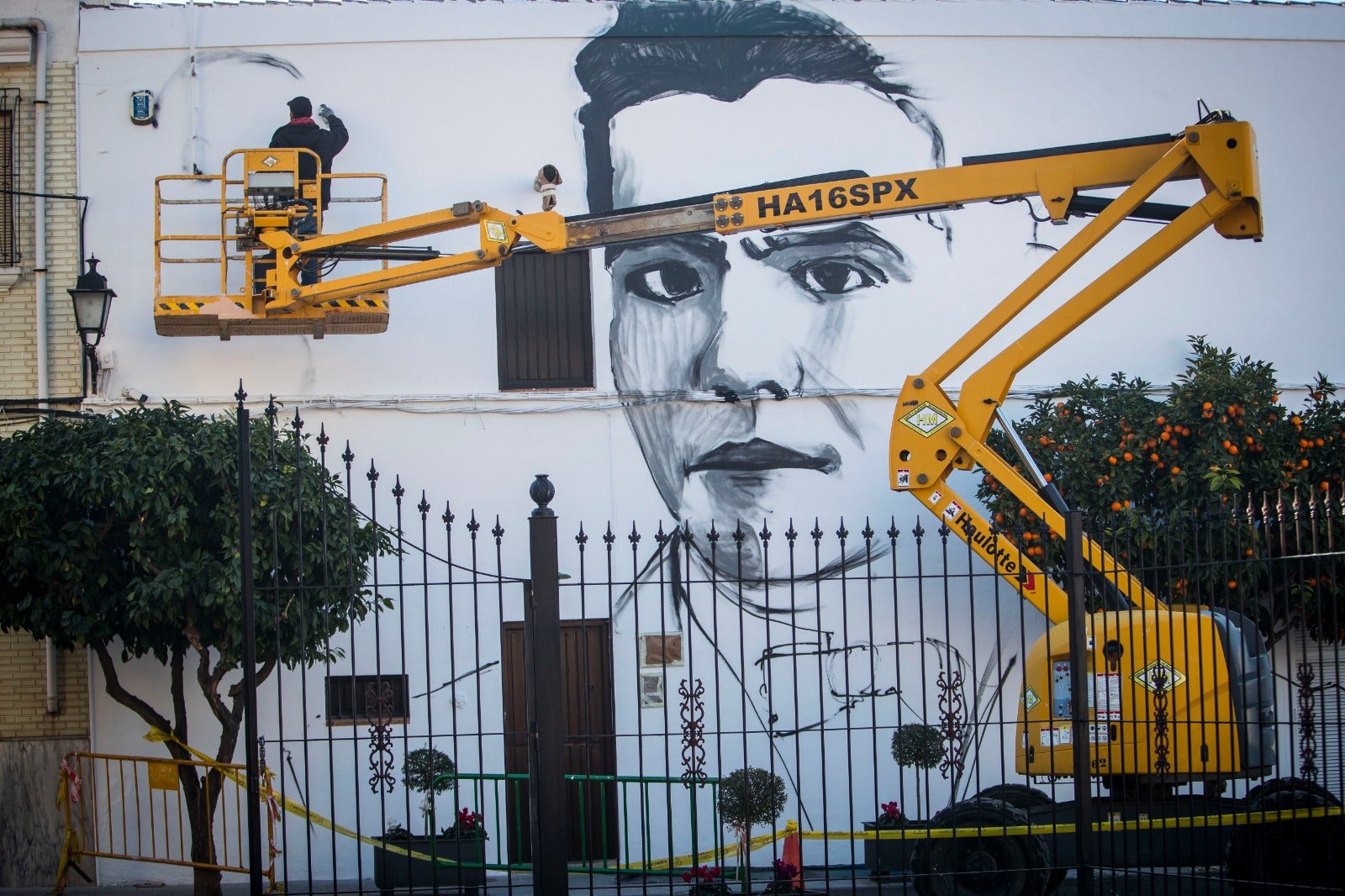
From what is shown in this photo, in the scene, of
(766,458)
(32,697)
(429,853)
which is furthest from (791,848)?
(32,697)

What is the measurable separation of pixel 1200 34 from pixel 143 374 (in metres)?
10.0

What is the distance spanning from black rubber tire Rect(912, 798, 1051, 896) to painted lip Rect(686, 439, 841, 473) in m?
4.27

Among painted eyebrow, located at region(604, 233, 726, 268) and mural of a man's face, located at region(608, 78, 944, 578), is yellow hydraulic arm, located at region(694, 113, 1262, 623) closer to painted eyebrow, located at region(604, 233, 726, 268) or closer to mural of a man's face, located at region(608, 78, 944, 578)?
mural of a man's face, located at region(608, 78, 944, 578)

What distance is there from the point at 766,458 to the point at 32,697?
6539 millimetres

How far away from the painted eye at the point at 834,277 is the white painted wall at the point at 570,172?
1.11 feet

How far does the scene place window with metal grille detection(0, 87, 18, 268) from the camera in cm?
1184

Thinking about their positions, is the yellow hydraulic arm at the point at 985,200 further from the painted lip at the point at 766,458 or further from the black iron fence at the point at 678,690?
the painted lip at the point at 766,458

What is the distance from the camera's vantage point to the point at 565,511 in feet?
39.6

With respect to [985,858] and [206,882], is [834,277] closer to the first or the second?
[985,858]

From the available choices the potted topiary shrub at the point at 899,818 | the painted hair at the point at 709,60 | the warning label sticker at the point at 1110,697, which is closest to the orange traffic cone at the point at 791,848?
the potted topiary shrub at the point at 899,818

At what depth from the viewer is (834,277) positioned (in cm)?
1237

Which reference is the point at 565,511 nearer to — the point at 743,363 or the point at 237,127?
the point at 743,363

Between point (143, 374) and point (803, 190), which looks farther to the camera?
point (143, 374)

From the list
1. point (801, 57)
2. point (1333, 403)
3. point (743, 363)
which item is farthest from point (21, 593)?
point (1333, 403)
